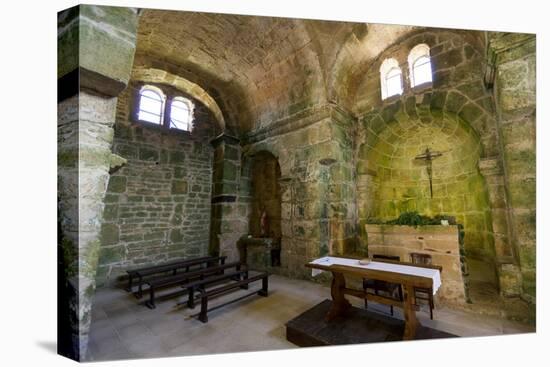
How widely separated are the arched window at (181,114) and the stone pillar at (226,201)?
715 millimetres

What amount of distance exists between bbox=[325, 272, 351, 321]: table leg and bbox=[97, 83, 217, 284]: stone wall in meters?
3.69

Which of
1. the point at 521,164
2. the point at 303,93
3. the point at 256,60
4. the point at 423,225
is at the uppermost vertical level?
the point at 256,60

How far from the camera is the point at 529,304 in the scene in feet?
7.64

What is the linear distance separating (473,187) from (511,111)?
2.36m

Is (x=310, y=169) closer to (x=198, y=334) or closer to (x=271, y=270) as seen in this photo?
(x=271, y=270)

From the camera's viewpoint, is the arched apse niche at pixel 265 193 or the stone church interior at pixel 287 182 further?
the arched apse niche at pixel 265 193

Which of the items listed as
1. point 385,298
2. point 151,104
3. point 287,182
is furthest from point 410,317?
point 151,104

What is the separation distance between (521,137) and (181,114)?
5.60 meters

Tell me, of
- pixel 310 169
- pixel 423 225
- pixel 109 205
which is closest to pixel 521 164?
pixel 423 225

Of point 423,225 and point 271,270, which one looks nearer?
point 423,225

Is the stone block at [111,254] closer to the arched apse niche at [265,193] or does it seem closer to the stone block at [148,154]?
the stone block at [148,154]

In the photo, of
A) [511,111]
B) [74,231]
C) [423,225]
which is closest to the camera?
[74,231]

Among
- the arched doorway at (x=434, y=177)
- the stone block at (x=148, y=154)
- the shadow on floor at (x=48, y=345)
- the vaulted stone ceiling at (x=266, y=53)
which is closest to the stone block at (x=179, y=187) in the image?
the stone block at (x=148, y=154)

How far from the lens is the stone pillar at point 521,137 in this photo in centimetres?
234
